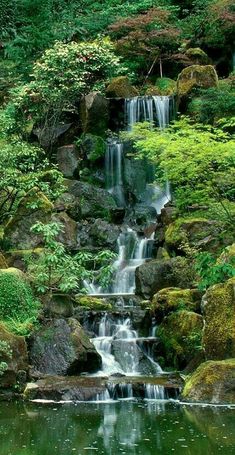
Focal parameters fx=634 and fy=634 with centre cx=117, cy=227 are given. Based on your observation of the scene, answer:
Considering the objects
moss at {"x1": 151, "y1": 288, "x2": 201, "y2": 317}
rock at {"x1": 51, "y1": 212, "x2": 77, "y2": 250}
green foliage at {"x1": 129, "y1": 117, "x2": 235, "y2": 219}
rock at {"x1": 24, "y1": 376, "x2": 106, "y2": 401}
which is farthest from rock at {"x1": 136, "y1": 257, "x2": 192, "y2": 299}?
rock at {"x1": 24, "y1": 376, "x2": 106, "y2": 401}

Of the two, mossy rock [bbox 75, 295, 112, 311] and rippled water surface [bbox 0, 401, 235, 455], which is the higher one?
mossy rock [bbox 75, 295, 112, 311]

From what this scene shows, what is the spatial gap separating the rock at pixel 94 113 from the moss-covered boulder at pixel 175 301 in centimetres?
1153

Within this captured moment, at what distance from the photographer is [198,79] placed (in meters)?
25.0

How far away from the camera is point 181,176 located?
14273 millimetres

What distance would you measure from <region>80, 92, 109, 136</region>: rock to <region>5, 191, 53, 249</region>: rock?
6.93 meters

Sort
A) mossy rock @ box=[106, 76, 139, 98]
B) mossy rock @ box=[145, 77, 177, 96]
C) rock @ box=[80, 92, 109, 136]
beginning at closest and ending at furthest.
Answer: rock @ box=[80, 92, 109, 136]
mossy rock @ box=[106, 76, 139, 98]
mossy rock @ box=[145, 77, 177, 96]

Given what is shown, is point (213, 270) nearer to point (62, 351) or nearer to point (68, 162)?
point (62, 351)

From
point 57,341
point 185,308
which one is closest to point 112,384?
point 57,341

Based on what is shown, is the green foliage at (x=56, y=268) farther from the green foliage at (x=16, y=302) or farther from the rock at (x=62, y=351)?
the rock at (x=62, y=351)

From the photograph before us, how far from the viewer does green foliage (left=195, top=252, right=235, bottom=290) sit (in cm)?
1303

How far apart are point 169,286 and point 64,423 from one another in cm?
737

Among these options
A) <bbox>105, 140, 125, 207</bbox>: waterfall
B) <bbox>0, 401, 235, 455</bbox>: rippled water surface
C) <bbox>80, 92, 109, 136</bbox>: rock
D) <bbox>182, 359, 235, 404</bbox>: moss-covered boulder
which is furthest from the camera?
<bbox>80, 92, 109, 136</bbox>: rock

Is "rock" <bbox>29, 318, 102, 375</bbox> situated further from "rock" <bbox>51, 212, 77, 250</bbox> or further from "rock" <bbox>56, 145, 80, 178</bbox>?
"rock" <bbox>56, 145, 80, 178</bbox>

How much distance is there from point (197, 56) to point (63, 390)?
19518mm
